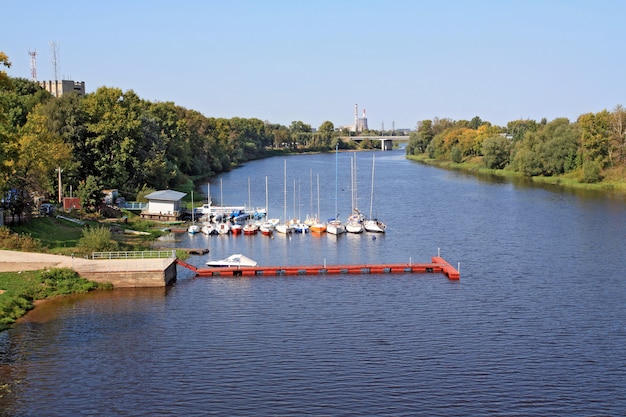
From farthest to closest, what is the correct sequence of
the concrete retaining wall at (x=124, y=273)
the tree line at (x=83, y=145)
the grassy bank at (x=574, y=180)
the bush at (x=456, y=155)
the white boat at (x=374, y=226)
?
the bush at (x=456, y=155)
the grassy bank at (x=574, y=180)
the white boat at (x=374, y=226)
the tree line at (x=83, y=145)
the concrete retaining wall at (x=124, y=273)

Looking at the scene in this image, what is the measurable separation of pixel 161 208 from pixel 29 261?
99.9ft

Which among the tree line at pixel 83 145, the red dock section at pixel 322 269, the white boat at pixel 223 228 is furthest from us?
the white boat at pixel 223 228

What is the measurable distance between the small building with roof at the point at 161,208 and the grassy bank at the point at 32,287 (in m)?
29.8

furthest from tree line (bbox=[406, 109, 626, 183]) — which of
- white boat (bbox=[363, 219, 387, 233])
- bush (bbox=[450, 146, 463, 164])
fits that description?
white boat (bbox=[363, 219, 387, 233])

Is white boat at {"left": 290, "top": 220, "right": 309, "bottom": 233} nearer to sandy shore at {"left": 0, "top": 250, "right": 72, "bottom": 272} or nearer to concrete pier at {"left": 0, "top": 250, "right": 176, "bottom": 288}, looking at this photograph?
concrete pier at {"left": 0, "top": 250, "right": 176, "bottom": 288}

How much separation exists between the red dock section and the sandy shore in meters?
7.75

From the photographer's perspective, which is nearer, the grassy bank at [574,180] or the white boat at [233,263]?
the white boat at [233,263]

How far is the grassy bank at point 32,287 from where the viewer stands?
35.5 m

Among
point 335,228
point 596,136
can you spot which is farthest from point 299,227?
point 596,136

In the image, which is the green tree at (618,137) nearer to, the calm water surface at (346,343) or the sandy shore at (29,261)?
the calm water surface at (346,343)

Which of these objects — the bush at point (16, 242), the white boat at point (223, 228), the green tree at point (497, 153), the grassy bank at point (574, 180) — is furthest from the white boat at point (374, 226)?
the green tree at point (497, 153)

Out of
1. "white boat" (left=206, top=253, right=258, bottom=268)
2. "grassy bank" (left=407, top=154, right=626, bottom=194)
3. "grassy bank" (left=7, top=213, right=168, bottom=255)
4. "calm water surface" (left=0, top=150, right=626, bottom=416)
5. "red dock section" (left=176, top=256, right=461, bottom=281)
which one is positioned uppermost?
"grassy bank" (left=407, top=154, right=626, bottom=194)

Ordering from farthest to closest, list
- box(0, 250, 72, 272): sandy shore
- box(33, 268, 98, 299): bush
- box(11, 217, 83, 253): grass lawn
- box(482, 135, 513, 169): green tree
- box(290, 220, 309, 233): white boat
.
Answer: box(482, 135, 513, 169): green tree, box(290, 220, 309, 233): white boat, box(11, 217, 83, 253): grass lawn, box(0, 250, 72, 272): sandy shore, box(33, 268, 98, 299): bush

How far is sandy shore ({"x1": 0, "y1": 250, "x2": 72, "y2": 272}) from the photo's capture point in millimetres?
40344
